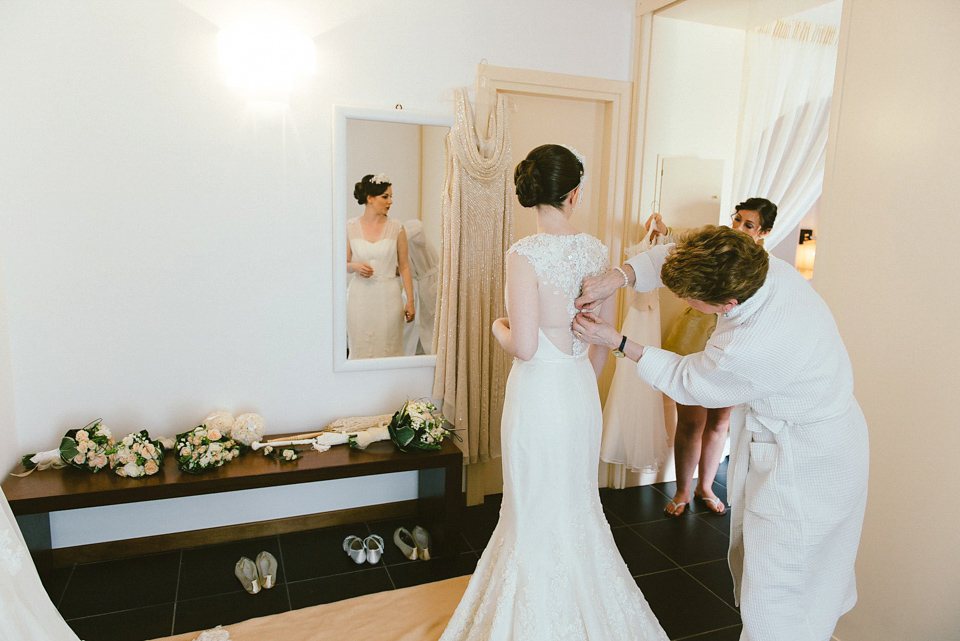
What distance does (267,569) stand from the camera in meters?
2.84

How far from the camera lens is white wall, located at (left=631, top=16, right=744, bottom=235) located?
3676 mm

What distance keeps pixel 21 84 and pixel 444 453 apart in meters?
2.29

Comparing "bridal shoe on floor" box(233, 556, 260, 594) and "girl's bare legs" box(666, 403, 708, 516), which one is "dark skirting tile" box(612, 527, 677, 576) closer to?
"girl's bare legs" box(666, 403, 708, 516)

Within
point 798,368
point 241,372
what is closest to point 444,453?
point 241,372

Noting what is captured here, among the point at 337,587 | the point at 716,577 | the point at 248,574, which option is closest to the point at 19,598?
the point at 248,574

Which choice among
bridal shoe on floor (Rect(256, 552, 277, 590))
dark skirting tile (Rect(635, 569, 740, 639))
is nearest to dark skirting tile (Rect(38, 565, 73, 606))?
bridal shoe on floor (Rect(256, 552, 277, 590))

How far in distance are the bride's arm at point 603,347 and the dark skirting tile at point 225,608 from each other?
61.6 inches

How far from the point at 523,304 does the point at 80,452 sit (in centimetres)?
192

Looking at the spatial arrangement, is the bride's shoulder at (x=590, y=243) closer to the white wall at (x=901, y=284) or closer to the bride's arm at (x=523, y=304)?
the bride's arm at (x=523, y=304)

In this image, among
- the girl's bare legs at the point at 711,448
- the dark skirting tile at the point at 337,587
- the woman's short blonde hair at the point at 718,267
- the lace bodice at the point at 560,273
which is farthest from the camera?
the girl's bare legs at the point at 711,448

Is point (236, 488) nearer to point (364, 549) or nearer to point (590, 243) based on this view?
point (364, 549)

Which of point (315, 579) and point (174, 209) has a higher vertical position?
point (174, 209)

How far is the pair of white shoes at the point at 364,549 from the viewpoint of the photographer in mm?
2987

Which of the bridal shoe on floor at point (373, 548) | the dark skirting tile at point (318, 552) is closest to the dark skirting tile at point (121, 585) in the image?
the dark skirting tile at point (318, 552)
